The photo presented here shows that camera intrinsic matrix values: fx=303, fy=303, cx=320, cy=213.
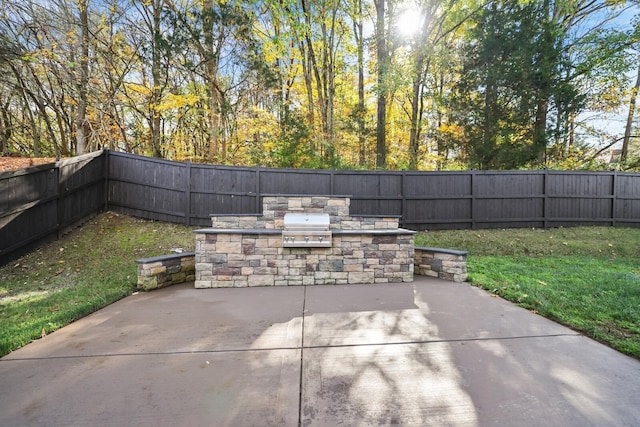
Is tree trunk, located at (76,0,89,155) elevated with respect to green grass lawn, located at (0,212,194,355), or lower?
elevated

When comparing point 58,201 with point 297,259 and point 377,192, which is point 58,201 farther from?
point 377,192

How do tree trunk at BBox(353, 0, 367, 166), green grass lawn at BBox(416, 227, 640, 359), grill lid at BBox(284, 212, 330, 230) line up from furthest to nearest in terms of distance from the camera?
tree trunk at BBox(353, 0, 367, 166) → grill lid at BBox(284, 212, 330, 230) → green grass lawn at BBox(416, 227, 640, 359)

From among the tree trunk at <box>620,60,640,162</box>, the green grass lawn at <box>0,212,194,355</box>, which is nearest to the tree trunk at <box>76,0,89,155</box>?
the green grass lawn at <box>0,212,194,355</box>

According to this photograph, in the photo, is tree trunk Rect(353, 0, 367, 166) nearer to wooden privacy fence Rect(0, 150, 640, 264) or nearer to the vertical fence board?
wooden privacy fence Rect(0, 150, 640, 264)

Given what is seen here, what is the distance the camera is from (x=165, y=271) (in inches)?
177

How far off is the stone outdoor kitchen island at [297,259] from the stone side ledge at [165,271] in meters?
0.46

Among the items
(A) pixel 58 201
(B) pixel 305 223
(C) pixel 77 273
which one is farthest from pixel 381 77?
(C) pixel 77 273

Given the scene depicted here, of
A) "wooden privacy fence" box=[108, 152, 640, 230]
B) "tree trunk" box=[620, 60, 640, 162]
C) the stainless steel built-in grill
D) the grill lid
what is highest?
"tree trunk" box=[620, 60, 640, 162]

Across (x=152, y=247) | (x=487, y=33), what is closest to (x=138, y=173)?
(x=152, y=247)

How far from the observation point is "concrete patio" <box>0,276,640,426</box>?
5.99ft

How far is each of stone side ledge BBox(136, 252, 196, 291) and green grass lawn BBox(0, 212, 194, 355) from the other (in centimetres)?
27

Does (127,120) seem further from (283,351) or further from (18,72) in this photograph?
(283,351)

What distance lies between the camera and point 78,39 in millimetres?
9836

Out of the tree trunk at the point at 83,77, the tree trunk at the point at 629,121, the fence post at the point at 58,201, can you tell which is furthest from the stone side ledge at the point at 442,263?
the tree trunk at the point at 629,121
